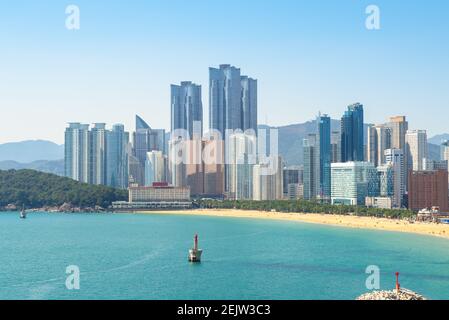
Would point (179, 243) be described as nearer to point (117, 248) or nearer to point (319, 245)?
point (117, 248)

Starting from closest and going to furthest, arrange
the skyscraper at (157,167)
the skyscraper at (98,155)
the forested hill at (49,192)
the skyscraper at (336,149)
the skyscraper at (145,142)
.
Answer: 1. the forested hill at (49,192)
2. the skyscraper at (336,149)
3. the skyscraper at (98,155)
4. the skyscraper at (157,167)
5. the skyscraper at (145,142)

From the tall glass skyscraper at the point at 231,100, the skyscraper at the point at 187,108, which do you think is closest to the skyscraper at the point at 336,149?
the tall glass skyscraper at the point at 231,100

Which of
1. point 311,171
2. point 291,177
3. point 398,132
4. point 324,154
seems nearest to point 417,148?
point 398,132

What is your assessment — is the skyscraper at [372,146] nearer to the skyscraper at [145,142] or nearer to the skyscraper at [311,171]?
the skyscraper at [311,171]

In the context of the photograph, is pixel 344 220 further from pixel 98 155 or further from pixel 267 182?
pixel 98 155

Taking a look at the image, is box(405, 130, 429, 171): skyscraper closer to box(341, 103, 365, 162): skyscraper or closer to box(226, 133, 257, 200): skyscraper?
box(341, 103, 365, 162): skyscraper

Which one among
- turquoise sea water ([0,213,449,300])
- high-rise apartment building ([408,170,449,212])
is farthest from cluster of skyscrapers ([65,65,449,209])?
turquoise sea water ([0,213,449,300])

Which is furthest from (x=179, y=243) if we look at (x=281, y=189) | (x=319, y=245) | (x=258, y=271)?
(x=281, y=189)
